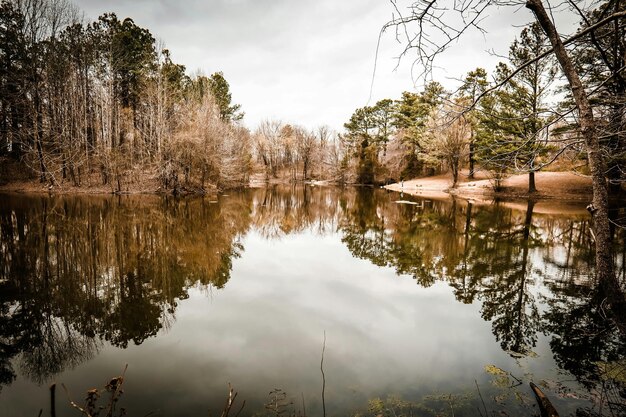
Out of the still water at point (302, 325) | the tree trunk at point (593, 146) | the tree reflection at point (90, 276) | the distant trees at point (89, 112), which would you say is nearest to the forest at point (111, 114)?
the distant trees at point (89, 112)

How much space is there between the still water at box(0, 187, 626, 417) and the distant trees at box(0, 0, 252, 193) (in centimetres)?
1638

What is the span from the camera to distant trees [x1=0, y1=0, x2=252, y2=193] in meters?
26.0

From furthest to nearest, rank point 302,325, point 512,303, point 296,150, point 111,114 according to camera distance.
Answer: point 296,150 → point 111,114 → point 512,303 → point 302,325

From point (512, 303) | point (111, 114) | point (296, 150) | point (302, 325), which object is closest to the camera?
point (302, 325)

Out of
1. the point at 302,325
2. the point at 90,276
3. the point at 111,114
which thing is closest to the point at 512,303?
the point at 302,325

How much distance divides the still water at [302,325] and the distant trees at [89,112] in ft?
53.7

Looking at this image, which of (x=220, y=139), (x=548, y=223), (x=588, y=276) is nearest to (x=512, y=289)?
(x=588, y=276)

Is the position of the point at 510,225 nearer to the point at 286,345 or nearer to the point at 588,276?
the point at 588,276

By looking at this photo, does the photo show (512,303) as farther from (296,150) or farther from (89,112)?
(296,150)

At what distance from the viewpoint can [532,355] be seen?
467cm

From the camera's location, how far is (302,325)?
5688 millimetres

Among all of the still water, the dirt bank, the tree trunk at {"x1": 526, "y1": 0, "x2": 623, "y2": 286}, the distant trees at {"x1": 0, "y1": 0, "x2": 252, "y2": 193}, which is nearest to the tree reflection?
the still water

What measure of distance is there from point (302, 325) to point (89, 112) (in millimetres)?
34313

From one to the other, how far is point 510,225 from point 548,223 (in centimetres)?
208
